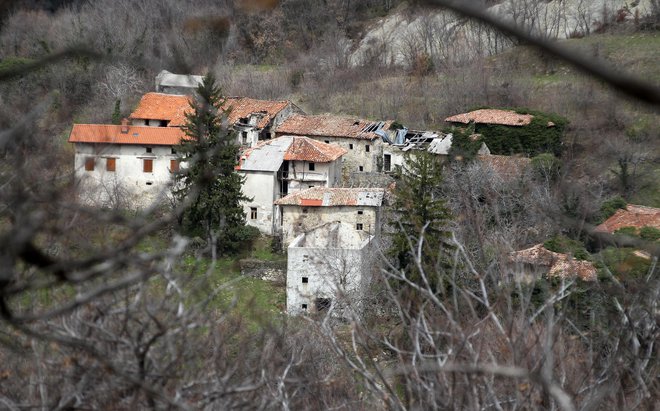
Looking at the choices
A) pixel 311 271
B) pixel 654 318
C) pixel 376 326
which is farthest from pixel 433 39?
pixel 654 318

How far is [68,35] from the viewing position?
111ft

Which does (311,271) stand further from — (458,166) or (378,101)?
(378,101)

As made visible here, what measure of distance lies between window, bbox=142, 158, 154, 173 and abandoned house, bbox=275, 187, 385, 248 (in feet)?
15.9

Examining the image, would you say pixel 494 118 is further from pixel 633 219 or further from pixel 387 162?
pixel 633 219

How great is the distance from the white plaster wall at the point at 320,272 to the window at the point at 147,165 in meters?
6.87

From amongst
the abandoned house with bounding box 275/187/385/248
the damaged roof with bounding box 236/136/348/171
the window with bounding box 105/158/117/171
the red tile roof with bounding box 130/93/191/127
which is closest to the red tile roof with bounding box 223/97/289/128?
the red tile roof with bounding box 130/93/191/127

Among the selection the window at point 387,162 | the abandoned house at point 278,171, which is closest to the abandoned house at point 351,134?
the window at point 387,162

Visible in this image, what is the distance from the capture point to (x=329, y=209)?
73.8 ft

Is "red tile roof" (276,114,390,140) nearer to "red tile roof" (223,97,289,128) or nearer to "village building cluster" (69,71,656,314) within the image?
"village building cluster" (69,71,656,314)

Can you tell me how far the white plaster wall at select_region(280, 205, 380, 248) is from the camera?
22.1m

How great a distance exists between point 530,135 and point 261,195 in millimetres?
8561

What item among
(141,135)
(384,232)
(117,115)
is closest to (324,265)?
(384,232)

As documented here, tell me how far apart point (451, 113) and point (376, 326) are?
59.4 ft

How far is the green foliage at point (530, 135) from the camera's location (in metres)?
26.1
